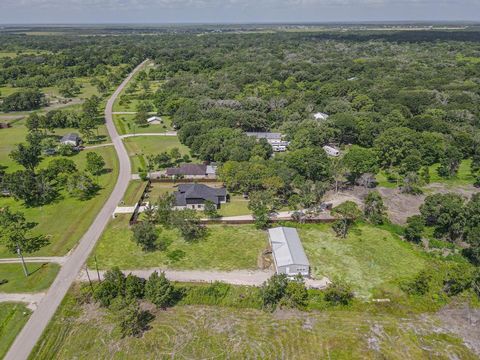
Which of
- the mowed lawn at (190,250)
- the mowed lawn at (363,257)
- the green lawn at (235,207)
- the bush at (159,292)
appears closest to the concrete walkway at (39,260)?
the mowed lawn at (190,250)

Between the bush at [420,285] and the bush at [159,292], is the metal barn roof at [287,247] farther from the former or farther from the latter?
the bush at [159,292]

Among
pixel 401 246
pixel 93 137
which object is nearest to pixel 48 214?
pixel 93 137

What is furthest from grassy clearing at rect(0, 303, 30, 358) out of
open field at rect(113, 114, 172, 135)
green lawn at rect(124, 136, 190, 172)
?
open field at rect(113, 114, 172, 135)

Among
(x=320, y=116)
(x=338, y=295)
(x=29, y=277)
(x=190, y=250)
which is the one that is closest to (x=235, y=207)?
(x=190, y=250)

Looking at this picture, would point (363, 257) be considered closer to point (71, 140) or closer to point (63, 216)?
point (63, 216)

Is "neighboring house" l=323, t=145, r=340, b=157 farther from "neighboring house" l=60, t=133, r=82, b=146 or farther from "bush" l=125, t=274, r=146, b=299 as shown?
"neighboring house" l=60, t=133, r=82, b=146
